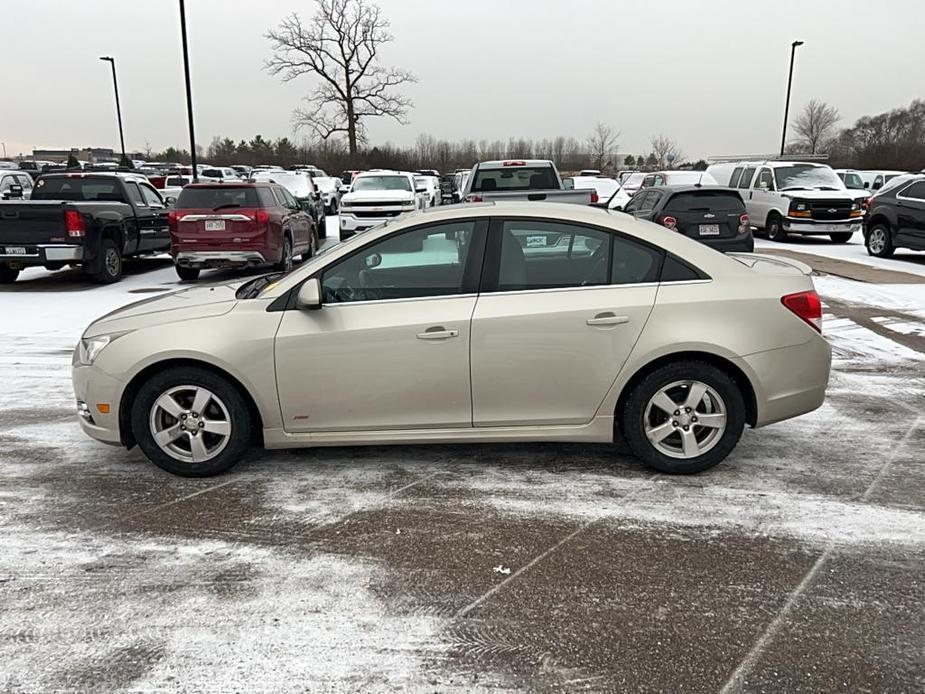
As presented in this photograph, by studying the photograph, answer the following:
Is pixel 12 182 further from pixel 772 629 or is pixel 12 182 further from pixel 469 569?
pixel 772 629

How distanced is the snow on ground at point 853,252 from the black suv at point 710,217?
3.39m

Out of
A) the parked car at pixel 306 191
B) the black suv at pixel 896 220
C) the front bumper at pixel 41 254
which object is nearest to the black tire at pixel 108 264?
the front bumper at pixel 41 254

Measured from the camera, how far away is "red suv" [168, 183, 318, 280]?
1216 cm

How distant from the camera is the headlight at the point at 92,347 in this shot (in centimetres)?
436

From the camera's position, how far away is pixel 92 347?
4.41m

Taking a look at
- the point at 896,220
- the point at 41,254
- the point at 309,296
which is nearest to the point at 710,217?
the point at 896,220

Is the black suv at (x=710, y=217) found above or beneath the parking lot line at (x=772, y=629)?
above

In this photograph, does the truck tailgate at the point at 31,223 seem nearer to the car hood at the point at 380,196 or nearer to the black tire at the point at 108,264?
the black tire at the point at 108,264

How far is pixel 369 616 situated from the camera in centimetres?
307

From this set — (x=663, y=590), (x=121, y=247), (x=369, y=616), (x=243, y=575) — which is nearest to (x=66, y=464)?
(x=243, y=575)

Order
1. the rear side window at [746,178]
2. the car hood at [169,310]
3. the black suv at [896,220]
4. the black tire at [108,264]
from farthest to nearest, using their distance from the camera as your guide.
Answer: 1. the rear side window at [746,178]
2. the black suv at [896,220]
3. the black tire at [108,264]
4. the car hood at [169,310]

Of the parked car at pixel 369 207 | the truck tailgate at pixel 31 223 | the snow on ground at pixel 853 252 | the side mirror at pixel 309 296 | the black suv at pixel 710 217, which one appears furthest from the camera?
the parked car at pixel 369 207

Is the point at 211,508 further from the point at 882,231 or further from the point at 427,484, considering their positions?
the point at 882,231

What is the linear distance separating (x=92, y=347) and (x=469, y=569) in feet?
8.78
